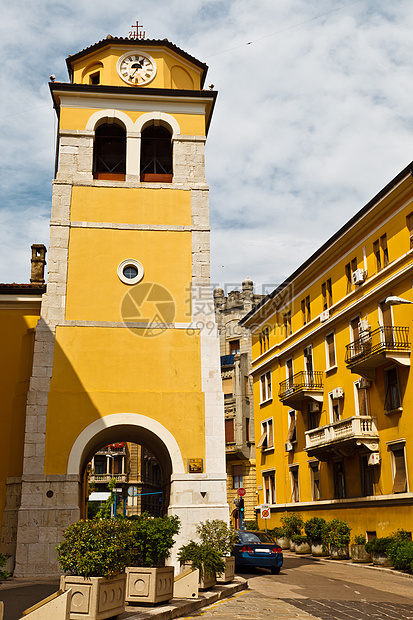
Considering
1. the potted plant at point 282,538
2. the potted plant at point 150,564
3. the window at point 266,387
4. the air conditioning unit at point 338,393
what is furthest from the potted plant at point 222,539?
the window at point 266,387

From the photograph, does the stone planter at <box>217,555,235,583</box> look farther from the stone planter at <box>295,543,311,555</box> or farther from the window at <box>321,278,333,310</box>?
the window at <box>321,278,333,310</box>

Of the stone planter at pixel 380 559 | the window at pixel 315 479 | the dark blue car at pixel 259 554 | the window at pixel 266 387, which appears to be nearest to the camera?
the dark blue car at pixel 259 554

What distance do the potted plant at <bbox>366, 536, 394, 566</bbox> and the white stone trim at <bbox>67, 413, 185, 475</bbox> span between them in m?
9.49

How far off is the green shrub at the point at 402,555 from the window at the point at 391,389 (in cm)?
584

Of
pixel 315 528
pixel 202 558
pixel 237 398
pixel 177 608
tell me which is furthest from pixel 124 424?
pixel 237 398

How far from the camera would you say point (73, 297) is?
2188 centimetres

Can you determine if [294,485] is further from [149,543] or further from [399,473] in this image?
[149,543]

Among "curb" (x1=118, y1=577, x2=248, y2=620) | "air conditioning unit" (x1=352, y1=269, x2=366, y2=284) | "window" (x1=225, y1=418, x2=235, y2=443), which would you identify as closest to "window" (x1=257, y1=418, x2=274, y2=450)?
"window" (x1=225, y1=418, x2=235, y2=443)

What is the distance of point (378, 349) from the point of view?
26.7 meters

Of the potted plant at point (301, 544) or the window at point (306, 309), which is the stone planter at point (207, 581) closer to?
the potted plant at point (301, 544)

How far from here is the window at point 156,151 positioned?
25.2m

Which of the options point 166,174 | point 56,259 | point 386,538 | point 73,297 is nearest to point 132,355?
point 73,297

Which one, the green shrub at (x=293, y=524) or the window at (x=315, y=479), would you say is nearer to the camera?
the green shrub at (x=293, y=524)

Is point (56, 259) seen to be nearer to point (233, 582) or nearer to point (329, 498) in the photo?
point (233, 582)
